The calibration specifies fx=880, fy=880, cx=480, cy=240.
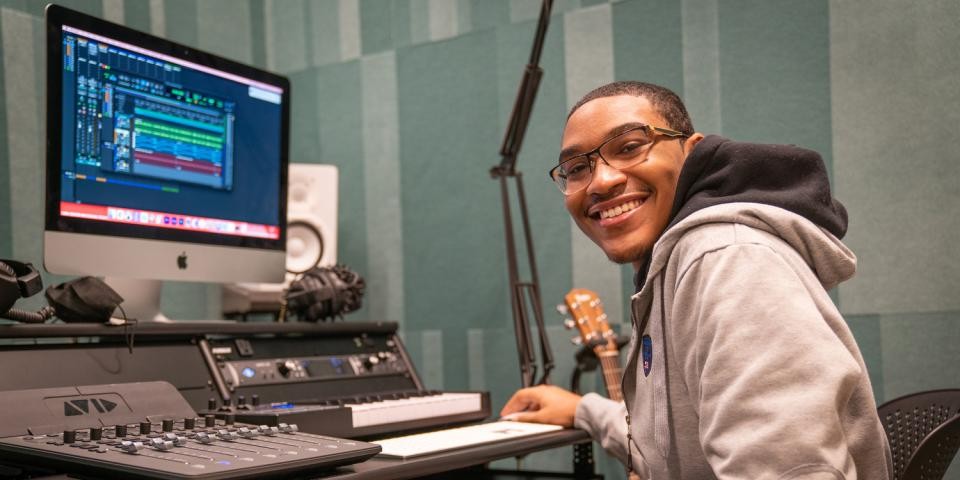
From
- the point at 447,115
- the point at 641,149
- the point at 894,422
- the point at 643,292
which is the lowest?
the point at 894,422

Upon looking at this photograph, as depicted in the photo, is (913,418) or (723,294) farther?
(913,418)

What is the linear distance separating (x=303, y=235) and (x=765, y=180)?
5.50 ft

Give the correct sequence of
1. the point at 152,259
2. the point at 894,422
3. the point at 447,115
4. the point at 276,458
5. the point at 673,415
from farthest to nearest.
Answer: the point at 447,115 < the point at 152,259 < the point at 894,422 < the point at 673,415 < the point at 276,458

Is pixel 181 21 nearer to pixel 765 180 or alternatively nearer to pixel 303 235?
pixel 303 235

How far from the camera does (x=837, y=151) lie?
2.35 m

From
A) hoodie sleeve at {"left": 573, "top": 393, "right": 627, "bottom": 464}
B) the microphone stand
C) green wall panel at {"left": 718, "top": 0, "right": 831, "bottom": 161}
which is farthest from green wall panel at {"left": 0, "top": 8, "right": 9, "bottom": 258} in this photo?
green wall panel at {"left": 718, "top": 0, "right": 831, "bottom": 161}

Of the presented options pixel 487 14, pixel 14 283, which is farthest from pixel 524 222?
pixel 14 283

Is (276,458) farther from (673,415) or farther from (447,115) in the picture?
(447,115)

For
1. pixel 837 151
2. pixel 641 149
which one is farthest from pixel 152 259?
pixel 837 151

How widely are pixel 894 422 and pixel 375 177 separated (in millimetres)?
1871

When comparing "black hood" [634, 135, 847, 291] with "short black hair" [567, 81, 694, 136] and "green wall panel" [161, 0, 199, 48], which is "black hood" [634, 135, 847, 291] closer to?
"short black hair" [567, 81, 694, 136]

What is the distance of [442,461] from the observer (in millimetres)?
1455

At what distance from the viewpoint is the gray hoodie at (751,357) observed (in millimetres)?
1000

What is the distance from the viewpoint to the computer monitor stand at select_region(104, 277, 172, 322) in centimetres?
186
